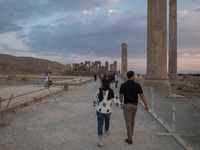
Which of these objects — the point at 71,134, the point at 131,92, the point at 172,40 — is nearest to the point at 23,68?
the point at 172,40

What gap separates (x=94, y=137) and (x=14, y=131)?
2.46m

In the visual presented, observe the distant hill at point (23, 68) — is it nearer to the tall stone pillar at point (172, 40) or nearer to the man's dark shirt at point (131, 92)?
the tall stone pillar at point (172, 40)

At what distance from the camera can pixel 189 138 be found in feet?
13.9

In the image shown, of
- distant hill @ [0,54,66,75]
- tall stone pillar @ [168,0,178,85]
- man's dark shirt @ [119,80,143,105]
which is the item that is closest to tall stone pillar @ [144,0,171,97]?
man's dark shirt @ [119,80,143,105]

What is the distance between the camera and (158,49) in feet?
39.9

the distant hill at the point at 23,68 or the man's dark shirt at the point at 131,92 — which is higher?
the distant hill at the point at 23,68

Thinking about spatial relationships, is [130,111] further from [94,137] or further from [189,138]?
[189,138]

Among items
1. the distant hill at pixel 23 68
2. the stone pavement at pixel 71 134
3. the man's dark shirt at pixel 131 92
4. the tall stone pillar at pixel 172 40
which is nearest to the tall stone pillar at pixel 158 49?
the stone pavement at pixel 71 134

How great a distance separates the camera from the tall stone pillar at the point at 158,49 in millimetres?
12031

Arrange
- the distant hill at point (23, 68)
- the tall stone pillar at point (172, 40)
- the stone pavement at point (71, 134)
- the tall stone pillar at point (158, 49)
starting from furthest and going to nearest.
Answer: the distant hill at point (23, 68) → the tall stone pillar at point (172, 40) → the tall stone pillar at point (158, 49) → the stone pavement at point (71, 134)

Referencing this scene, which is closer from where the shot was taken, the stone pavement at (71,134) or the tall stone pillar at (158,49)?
the stone pavement at (71,134)

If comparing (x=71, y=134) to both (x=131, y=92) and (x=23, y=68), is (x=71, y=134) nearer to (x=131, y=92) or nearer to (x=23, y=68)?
(x=131, y=92)

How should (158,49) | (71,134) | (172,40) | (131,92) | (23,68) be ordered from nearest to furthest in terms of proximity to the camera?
(131,92) → (71,134) → (158,49) → (172,40) → (23,68)

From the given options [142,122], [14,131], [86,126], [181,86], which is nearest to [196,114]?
[142,122]
